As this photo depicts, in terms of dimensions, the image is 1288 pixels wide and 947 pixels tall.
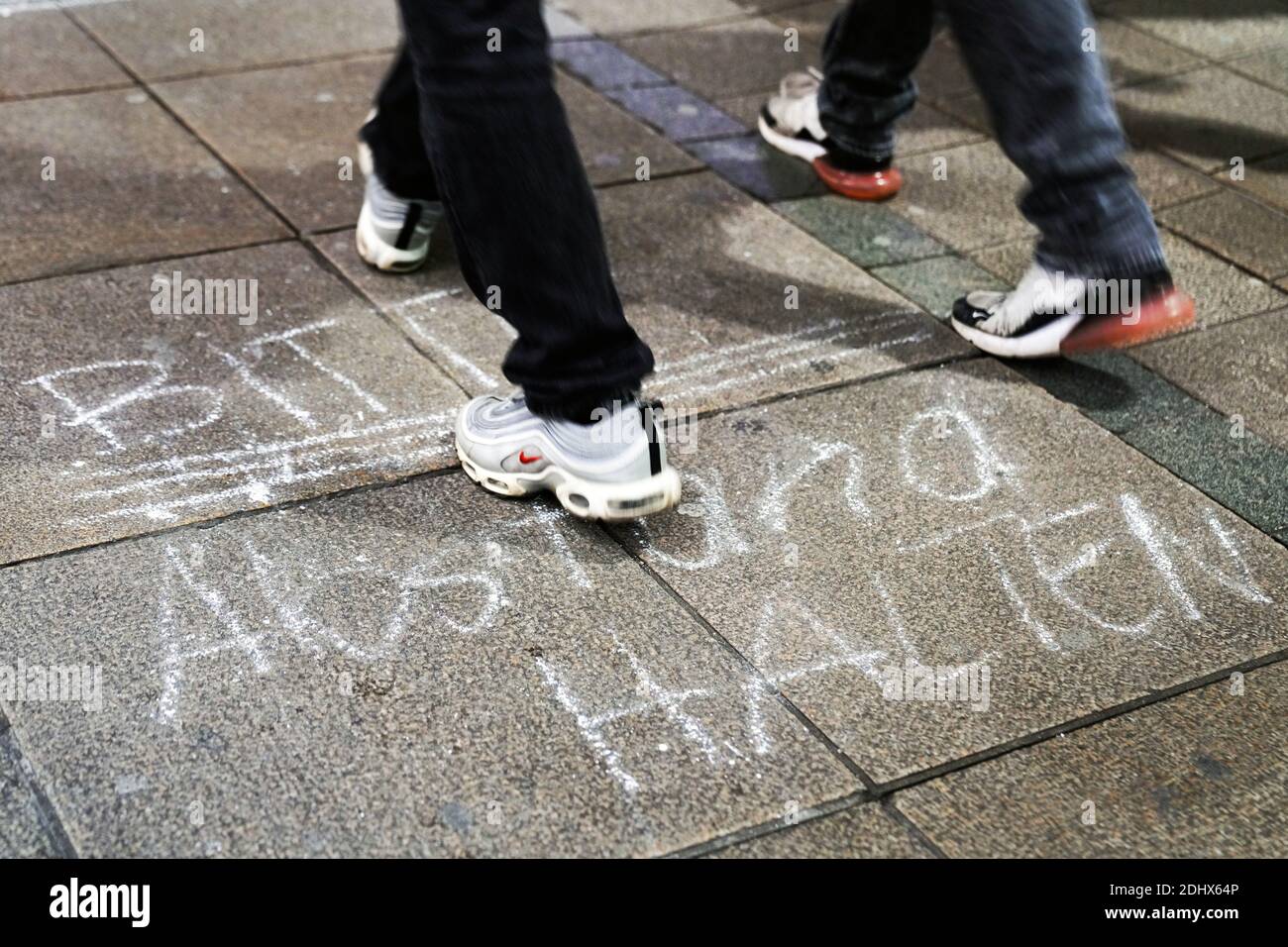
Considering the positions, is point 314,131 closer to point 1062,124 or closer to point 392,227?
point 392,227

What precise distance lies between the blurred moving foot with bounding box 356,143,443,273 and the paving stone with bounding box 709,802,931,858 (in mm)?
1813

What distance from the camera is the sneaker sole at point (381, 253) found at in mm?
3525

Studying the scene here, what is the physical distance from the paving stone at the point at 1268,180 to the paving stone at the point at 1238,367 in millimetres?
710

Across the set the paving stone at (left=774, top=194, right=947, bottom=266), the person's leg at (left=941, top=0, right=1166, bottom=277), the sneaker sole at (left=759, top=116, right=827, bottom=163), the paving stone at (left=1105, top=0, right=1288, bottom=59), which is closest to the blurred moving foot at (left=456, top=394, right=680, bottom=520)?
the person's leg at (left=941, top=0, right=1166, bottom=277)

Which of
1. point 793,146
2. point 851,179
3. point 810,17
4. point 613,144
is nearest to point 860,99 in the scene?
point 851,179

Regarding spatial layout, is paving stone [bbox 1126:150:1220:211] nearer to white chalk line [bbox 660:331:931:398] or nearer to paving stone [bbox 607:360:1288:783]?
white chalk line [bbox 660:331:931:398]

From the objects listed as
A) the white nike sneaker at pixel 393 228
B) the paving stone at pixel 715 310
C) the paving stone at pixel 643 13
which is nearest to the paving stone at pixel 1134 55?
the paving stone at pixel 643 13

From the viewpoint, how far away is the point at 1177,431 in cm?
323

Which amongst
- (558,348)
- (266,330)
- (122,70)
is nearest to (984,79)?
(558,348)

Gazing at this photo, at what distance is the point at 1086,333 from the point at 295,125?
225cm

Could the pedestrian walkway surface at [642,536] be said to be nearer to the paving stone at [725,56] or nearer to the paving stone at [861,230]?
the paving stone at [861,230]

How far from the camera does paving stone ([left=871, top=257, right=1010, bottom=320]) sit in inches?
145

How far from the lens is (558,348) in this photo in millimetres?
2580

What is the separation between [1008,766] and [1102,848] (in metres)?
0.19
